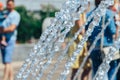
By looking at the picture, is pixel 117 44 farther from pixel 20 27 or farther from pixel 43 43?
pixel 20 27

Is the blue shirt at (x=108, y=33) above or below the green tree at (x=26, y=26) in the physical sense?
above

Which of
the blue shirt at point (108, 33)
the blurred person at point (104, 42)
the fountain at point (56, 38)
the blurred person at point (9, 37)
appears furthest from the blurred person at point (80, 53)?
the blurred person at point (9, 37)

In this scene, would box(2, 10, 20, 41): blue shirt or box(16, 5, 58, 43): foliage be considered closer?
box(2, 10, 20, 41): blue shirt

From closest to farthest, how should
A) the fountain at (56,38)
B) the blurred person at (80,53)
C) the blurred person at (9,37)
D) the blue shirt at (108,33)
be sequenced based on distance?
the fountain at (56,38) < the blue shirt at (108,33) < the blurred person at (80,53) < the blurred person at (9,37)

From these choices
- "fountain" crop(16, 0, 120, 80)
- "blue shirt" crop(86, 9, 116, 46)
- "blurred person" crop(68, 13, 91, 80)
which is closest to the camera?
"fountain" crop(16, 0, 120, 80)

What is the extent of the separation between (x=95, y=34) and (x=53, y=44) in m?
0.88

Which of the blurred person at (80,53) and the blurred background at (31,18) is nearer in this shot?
the blurred person at (80,53)

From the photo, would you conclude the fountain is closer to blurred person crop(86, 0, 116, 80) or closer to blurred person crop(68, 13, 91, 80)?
blurred person crop(86, 0, 116, 80)

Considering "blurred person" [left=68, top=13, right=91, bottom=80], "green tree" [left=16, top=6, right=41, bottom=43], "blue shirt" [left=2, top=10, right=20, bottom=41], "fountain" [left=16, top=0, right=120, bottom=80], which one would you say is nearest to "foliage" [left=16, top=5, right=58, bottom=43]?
"green tree" [left=16, top=6, right=41, bottom=43]

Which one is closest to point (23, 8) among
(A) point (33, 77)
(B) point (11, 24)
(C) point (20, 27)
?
(C) point (20, 27)

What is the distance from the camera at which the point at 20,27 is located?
18156mm

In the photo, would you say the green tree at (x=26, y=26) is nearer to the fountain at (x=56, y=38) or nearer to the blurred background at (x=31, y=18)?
the blurred background at (x=31, y=18)

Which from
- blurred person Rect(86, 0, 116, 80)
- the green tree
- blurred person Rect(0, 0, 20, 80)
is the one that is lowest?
the green tree

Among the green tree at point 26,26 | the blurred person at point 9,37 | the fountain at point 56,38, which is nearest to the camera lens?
the fountain at point 56,38
